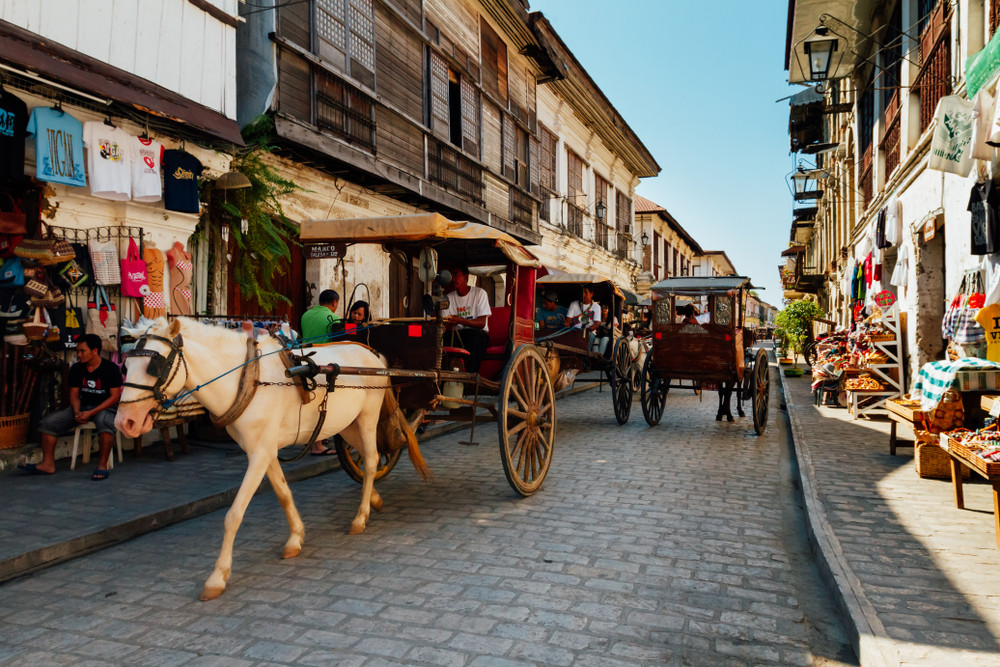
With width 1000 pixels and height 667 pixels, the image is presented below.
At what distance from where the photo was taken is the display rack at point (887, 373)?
1030 cm

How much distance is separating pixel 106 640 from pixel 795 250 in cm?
4808

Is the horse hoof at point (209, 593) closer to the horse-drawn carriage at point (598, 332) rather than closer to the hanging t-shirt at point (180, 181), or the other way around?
the hanging t-shirt at point (180, 181)

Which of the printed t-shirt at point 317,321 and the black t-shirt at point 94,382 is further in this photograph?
the printed t-shirt at point 317,321

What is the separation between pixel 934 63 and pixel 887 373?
4.57m

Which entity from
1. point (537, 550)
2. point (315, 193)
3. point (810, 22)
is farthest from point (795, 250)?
point (537, 550)

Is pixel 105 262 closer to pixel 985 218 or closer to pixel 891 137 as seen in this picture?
pixel 985 218

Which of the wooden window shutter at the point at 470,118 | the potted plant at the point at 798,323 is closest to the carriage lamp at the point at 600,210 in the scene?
the potted plant at the point at 798,323

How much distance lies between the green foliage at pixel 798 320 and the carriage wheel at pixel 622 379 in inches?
474

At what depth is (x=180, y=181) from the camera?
7.08m

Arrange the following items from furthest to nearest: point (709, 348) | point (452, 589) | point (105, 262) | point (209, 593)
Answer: point (709, 348) → point (105, 262) → point (452, 589) → point (209, 593)

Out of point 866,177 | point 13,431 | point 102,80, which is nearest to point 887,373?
point 866,177

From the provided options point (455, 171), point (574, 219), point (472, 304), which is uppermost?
point (574, 219)

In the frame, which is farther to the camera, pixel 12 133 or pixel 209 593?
pixel 12 133

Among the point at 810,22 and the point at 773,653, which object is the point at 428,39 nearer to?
the point at 810,22
